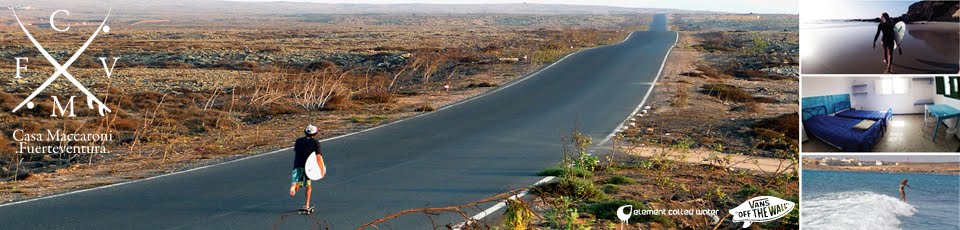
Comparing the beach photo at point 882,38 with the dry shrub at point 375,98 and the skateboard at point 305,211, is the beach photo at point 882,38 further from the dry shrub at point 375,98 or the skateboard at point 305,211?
the dry shrub at point 375,98

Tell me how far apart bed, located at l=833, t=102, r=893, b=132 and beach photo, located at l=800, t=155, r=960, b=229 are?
0.90 ft

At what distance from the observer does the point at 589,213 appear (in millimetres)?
A: 9383

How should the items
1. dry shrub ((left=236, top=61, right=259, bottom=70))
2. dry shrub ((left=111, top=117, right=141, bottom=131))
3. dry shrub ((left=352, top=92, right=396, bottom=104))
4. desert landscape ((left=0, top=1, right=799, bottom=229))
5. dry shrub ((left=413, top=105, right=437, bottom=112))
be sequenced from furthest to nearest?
dry shrub ((left=236, top=61, right=259, bottom=70))
dry shrub ((left=413, top=105, right=437, bottom=112))
dry shrub ((left=352, top=92, right=396, bottom=104))
dry shrub ((left=111, top=117, right=141, bottom=131))
desert landscape ((left=0, top=1, right=799, bottom=229))

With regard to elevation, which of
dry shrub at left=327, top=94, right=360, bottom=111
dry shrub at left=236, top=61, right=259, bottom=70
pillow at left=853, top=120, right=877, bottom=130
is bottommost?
dry shrub at left=327, top=94, right=360, bottom=111

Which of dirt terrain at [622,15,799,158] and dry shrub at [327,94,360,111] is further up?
dry shrub at [327,94,360,111]

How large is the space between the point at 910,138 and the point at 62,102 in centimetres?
1028

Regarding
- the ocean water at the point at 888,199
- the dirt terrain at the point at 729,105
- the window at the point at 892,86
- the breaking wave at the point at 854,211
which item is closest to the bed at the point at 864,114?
the window at the point at 892,86

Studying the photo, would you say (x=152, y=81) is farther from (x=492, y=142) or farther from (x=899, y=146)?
(x=899, y=146)

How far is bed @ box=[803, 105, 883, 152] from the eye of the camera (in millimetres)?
→ 6531

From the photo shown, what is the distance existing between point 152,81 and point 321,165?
29.1 ft

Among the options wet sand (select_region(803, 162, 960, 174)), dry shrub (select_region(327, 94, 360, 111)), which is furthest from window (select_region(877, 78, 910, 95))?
dry shrub (select_region(327, 94, 360, 111))

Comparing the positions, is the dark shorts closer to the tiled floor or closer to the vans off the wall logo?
the vans off the wall logo

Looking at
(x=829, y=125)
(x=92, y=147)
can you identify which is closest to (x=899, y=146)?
(x=829, y=125)

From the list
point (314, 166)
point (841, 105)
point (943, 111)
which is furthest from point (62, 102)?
point (943, 111)
